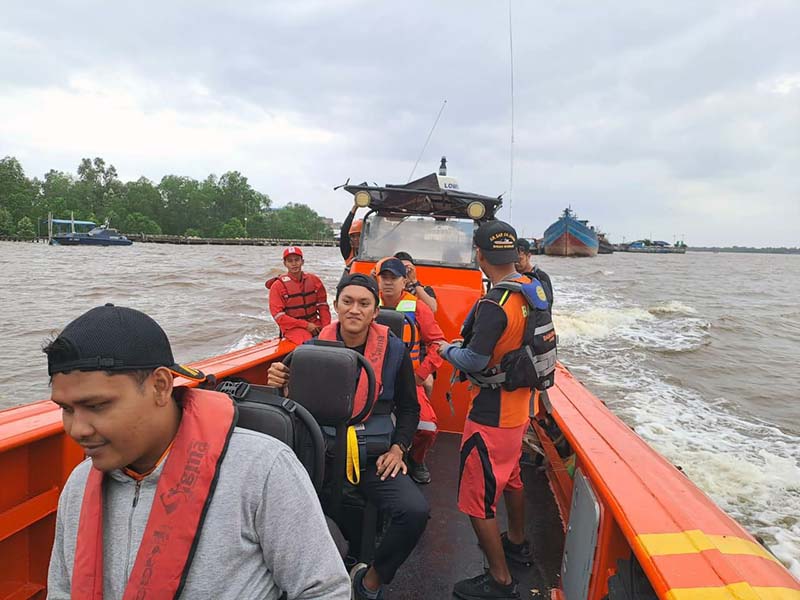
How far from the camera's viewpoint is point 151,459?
1021 mm

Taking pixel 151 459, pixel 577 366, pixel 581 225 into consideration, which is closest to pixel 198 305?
pixel 577 366

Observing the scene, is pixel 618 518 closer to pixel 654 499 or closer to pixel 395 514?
pixel 654 499

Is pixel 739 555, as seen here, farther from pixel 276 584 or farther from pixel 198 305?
pixel 198 305

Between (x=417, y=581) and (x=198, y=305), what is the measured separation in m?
13.2

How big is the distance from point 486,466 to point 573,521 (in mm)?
461

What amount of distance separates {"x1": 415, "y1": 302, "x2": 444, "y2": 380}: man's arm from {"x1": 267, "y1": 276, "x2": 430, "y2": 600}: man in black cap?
1008mm

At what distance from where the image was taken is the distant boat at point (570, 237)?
5372 cm

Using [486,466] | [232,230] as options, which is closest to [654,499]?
[486,466]

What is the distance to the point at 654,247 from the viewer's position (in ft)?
346

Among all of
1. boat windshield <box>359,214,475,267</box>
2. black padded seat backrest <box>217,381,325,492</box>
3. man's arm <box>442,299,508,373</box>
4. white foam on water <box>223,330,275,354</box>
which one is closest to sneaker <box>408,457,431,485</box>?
man's arm <box>442,299,508,373</box>

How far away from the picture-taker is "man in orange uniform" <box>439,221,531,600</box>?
217 centimetres

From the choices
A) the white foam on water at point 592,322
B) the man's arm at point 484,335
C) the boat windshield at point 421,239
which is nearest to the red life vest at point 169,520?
the man's arm at point 484,335

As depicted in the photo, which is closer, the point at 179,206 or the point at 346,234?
the point at 346,234

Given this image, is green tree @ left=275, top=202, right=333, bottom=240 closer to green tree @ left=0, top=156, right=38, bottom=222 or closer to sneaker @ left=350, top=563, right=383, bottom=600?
green tree @ left=0, top=156, right=38, bottom=222
